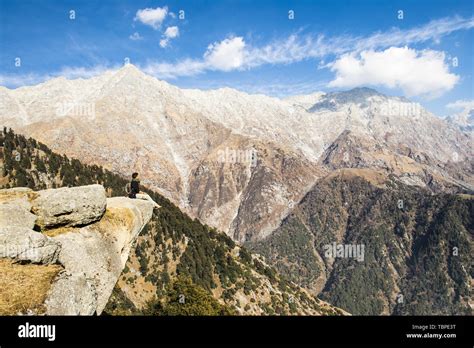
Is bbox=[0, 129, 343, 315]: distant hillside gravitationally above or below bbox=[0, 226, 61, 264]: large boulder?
below

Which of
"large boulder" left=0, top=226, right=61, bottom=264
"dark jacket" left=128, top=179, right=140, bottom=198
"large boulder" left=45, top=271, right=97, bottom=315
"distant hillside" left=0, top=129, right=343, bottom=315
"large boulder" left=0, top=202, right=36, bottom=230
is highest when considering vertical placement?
"dark jacket" left=128, top=179, right=140, bottom=198

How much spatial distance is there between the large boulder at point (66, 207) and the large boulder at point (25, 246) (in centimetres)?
441

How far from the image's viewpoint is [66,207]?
97.6 ft

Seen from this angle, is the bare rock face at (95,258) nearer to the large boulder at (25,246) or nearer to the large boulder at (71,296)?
the large boulder at (71,296)

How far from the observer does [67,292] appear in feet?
74.5

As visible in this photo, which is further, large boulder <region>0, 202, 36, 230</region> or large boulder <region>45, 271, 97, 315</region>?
large boulder <region>0, 202, 36, 230</region>

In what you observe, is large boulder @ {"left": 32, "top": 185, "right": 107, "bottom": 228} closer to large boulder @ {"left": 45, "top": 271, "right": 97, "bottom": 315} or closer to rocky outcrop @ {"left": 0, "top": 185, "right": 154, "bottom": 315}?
rocky outcrop @ {"left": 0, "top": 185, "right": 154, "bottom": 315}

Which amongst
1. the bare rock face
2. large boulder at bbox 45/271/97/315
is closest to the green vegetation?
the bare rock face

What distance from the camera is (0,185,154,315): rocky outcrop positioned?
2356 centimetres

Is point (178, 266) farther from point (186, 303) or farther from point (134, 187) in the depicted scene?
point (134, 187)

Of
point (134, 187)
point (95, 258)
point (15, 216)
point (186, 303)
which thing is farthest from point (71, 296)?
point (186, 303)

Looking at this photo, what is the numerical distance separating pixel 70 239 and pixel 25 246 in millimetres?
4485
